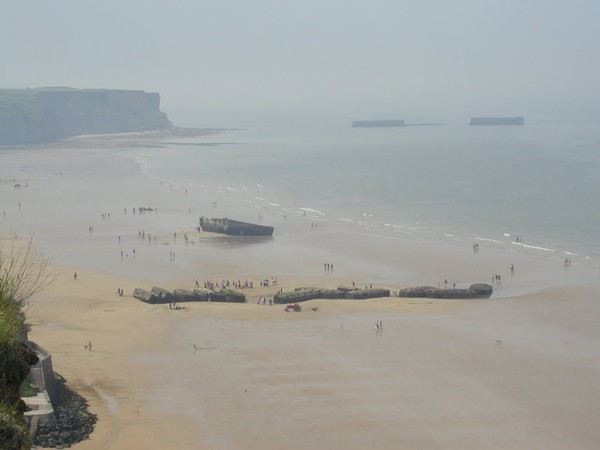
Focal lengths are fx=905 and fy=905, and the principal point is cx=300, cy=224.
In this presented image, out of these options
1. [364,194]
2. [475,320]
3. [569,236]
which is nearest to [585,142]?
[364,194]

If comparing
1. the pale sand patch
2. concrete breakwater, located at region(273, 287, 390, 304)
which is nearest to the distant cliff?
concrete breakwater, located at region(273, 287, 390, 304)

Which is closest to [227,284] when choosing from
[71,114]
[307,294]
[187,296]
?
[187,296]

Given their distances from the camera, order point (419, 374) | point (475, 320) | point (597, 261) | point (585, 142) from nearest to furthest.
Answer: point (419, 374) < point (475, 320) < point (597, 261) < point (585, 142)

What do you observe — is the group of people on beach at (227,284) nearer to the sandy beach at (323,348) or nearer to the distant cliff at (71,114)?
the sandy beach at (323,348)

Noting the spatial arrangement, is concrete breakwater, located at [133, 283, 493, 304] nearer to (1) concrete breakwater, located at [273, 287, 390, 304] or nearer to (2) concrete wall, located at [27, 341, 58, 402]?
(1) concrete breakwater, located at [273, 287, 390, 304]

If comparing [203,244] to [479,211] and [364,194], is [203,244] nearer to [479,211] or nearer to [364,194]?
[479,211]

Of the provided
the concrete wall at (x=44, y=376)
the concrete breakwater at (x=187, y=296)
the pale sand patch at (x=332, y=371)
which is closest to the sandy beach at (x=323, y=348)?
the pale sand patch at (x=332, y=371)

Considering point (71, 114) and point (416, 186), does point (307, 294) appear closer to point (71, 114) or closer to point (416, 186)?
point (416, 186)
